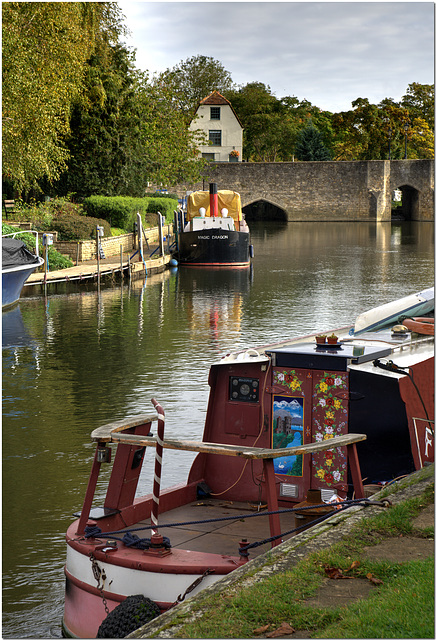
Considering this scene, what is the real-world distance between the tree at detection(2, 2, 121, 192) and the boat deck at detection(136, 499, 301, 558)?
847 inches

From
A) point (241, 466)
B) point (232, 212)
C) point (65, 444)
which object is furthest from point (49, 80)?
point (241, 466)

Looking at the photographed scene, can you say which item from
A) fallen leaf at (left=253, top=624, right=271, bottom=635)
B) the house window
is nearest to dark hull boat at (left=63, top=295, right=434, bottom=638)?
fallen leaf at (left=253, top=624, right=271, bottom=635)

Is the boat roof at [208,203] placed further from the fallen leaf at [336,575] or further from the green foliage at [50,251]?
the fallen leaf at [336,575]

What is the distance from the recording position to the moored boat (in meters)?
24.0

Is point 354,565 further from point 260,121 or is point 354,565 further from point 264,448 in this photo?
point 260,121

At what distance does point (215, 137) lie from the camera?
83.9 metres

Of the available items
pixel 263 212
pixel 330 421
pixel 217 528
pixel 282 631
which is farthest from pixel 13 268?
pixel 263 212

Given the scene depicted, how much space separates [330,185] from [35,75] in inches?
2049

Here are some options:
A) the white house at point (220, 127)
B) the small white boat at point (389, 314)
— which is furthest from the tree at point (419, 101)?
the small white boat at point (389, 314)

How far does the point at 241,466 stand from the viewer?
8438mm

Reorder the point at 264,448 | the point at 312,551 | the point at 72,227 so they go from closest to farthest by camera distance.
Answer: the point at 312,551 → the point at 264,448 → the point at 72,227

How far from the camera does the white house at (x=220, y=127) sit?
82.5 metres

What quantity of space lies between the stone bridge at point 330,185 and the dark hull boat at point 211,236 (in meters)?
36.4

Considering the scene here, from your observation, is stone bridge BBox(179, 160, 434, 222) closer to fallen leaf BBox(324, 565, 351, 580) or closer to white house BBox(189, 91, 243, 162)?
white house BBox(189, 91, 243, 162)
